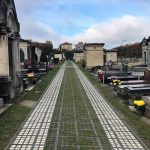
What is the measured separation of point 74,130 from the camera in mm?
11234

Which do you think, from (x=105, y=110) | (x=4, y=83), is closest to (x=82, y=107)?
(x=105, y=110)

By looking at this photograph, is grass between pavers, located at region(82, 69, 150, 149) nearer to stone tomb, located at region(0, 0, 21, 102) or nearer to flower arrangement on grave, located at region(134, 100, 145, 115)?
flower arrangement on grave, located at region(134, 100, 145, 115)

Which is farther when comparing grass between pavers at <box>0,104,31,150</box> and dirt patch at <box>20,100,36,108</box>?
dirt patch at <box>20,100,36,108</box>

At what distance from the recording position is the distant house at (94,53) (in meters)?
48.3

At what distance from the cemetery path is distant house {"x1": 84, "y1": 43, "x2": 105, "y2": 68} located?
31.9 metres

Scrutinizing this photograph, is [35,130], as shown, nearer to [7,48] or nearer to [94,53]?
[7,48]

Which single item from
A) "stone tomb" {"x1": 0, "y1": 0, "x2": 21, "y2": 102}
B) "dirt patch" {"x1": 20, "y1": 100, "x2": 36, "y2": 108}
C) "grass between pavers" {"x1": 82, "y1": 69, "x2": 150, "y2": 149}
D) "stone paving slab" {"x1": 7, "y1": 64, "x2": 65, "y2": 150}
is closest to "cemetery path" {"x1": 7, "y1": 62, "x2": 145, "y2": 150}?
"stone paving slab" {"x1": 7, "y1": 64, "x2": 65, "y2": 150}

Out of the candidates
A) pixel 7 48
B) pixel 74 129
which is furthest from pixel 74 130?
pixel 7 48

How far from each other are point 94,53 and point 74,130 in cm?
3800

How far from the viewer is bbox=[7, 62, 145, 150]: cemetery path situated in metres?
9.58

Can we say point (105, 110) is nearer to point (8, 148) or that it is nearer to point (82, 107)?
point (82, 107)

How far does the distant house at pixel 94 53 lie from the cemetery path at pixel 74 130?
105ft

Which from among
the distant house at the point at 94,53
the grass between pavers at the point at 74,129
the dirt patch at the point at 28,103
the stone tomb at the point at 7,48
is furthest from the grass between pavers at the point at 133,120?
the distant house at the point at 94,53

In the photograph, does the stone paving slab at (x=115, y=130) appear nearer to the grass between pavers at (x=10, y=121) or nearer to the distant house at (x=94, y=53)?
the grass between pavers at (x=10, y=121)
